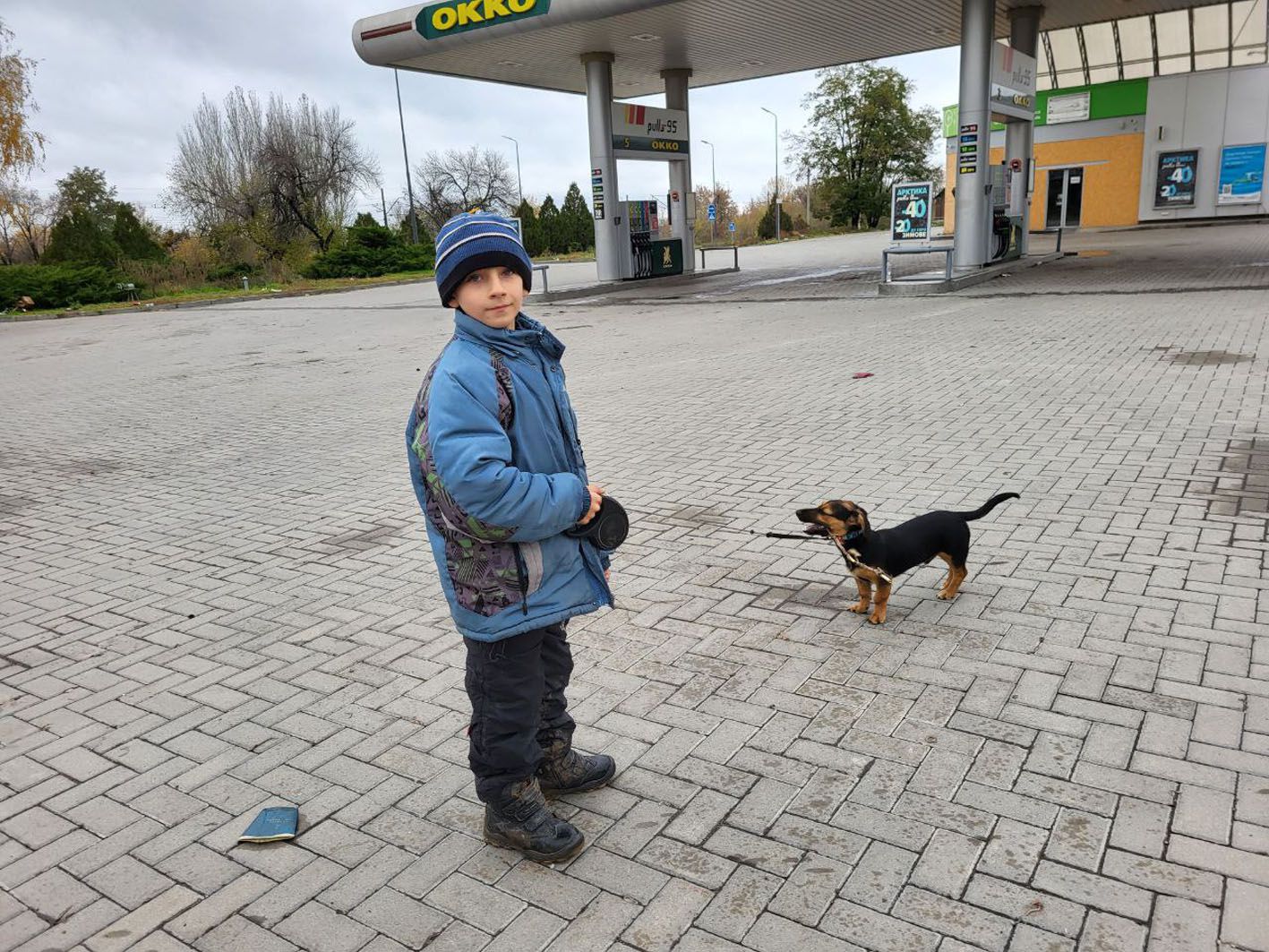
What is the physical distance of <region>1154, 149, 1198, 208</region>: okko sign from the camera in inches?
1315

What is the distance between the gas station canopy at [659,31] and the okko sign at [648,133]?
132cm

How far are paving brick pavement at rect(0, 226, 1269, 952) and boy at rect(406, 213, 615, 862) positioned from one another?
389 mm

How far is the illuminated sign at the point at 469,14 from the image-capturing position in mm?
18094

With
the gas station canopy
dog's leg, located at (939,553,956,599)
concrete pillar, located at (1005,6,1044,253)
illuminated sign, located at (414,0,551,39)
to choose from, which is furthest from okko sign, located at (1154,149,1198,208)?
dog's leg, located at (939,553,956,599)

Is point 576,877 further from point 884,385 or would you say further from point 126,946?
point 884,385

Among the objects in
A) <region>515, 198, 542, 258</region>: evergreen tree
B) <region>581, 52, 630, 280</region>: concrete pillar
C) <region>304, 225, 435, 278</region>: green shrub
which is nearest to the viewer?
<region>581, 52, 630, 280</region>: concrete pillar

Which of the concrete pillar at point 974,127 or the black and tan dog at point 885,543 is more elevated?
the concrete pillar at point 974,127

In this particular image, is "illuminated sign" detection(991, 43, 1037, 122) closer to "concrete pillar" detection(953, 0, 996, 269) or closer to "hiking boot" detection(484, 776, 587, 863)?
"concrete pillar" detection(953, 0, 996, 269)

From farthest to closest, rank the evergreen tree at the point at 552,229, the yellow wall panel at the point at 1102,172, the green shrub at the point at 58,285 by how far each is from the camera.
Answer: the evergreen tree at the point at 552,229
the yellow wall panel at the point at 1102,172
the green shrub at the point at 58,285

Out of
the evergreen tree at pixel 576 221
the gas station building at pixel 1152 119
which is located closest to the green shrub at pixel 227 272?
the evergreen tree at pixel 576 221

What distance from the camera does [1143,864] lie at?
8.45ft

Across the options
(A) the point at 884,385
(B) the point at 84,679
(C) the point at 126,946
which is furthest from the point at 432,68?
(C) the point at 126,946

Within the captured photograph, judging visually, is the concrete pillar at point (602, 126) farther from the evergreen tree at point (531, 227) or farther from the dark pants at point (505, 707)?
the evergreen tree at point (531, 227)

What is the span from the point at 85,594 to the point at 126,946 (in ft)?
10.6
